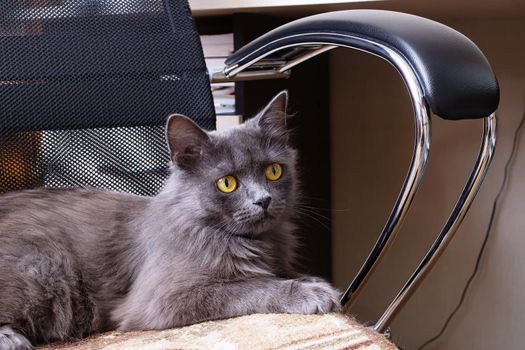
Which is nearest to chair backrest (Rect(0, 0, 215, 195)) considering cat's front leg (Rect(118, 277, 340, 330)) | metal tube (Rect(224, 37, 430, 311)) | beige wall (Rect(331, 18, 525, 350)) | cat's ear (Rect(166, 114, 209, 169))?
cat's ear (Rect(166, 114, 209, 169))

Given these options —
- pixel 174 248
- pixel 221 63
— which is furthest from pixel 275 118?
pixel 221 63

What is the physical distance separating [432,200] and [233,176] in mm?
1300

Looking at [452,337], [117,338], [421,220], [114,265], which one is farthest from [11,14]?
[452,337]

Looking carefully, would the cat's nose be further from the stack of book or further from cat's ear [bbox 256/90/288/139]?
the stack of book

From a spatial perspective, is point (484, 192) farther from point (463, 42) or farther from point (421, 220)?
point (463, 42)

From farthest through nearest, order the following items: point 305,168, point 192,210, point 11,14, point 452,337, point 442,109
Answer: point 452,337
point 305,168
point 11,14
point 192,210
point 442,109

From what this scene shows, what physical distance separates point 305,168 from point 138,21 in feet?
2.81

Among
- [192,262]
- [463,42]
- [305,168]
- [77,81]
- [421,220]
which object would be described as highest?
[463,42]

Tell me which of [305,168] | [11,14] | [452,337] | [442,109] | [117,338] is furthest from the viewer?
[452,337]

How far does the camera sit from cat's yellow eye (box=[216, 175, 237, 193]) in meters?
1.19

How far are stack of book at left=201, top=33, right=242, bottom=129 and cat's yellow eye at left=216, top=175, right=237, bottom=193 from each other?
74 centimetres

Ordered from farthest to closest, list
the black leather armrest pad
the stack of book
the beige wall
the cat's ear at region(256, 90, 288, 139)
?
the beige wall → the stack of book → the cat's ear at region(256, 90, 288, 139) → the black leather armrest pad

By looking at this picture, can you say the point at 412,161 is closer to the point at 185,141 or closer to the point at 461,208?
the point at 461,208

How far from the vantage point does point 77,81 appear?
1450mm
